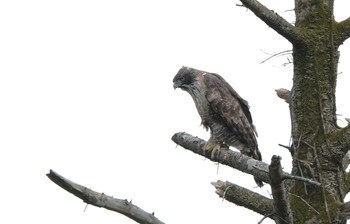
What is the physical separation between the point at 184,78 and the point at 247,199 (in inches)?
149

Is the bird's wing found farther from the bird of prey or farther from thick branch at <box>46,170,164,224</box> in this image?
thick branch at <box>46,170,164,224</box>

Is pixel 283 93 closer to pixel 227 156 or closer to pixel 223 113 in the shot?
pixel 227 156

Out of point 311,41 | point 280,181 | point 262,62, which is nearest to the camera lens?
point 280,181

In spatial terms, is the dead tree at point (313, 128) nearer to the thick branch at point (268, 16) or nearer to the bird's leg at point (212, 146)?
the thick branch at point (268, 16)

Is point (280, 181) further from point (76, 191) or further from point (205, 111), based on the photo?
point (205, 111)

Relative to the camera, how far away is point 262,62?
592 cm

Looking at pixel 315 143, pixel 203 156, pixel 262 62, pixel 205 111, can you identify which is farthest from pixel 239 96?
pixel 315 143

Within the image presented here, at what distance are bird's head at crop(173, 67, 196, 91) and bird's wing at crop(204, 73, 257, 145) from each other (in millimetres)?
367

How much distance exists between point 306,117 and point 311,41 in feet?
2.12

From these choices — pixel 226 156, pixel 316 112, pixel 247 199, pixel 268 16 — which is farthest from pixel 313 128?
pixel 226 156

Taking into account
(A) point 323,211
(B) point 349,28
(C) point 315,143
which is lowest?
(A) point 323,211

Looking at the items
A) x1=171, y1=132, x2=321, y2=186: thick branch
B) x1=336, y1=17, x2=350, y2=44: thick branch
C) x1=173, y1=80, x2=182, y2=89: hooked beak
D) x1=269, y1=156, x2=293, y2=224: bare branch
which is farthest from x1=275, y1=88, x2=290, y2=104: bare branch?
x1=173, y1=80, x2=182, y2=89: hooked beak

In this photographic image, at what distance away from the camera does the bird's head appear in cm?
891

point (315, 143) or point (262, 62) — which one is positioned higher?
point (262, 62)
